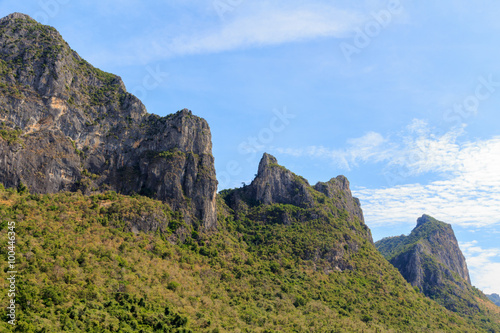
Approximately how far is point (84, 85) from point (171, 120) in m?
34.8

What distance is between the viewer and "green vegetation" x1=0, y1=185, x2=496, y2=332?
64.8 metres

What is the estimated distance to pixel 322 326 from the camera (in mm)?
87688

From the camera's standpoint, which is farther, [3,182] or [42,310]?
[3,182]

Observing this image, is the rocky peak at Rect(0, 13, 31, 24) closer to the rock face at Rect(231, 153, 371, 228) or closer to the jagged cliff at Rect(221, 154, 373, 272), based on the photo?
the jagged cliff at Rect(221, 154, 373, 272)

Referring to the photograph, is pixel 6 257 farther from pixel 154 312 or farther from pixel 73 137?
pixel 73 137

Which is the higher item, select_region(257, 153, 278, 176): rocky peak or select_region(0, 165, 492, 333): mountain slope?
select_region(257, 153, 278, 176): rocky peak

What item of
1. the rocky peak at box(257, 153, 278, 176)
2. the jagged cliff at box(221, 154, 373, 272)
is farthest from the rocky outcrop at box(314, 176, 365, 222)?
the rocky peak at box(257, 153, 278, 176)

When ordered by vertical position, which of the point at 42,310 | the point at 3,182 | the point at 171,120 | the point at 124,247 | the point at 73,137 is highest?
the point at 171,120

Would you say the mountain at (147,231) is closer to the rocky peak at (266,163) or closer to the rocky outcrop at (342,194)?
the rocky peak at (266,163)

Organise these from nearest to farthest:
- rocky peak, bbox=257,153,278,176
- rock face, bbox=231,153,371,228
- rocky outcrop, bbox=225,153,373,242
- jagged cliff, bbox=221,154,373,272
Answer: jagged cliff, bbox=221,154,373,272, rocky outcrop, bbox=225,153,373,242, rock face, bbox=231,153,371,228, rocky peak, bbox=257,153,278,176

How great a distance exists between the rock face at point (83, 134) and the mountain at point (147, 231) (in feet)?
1.41

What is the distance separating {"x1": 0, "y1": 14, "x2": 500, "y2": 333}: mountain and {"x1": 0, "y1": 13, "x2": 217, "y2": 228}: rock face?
43 cm

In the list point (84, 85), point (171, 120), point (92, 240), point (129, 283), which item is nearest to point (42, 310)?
point (129, 283)

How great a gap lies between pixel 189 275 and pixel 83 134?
2398 inches
